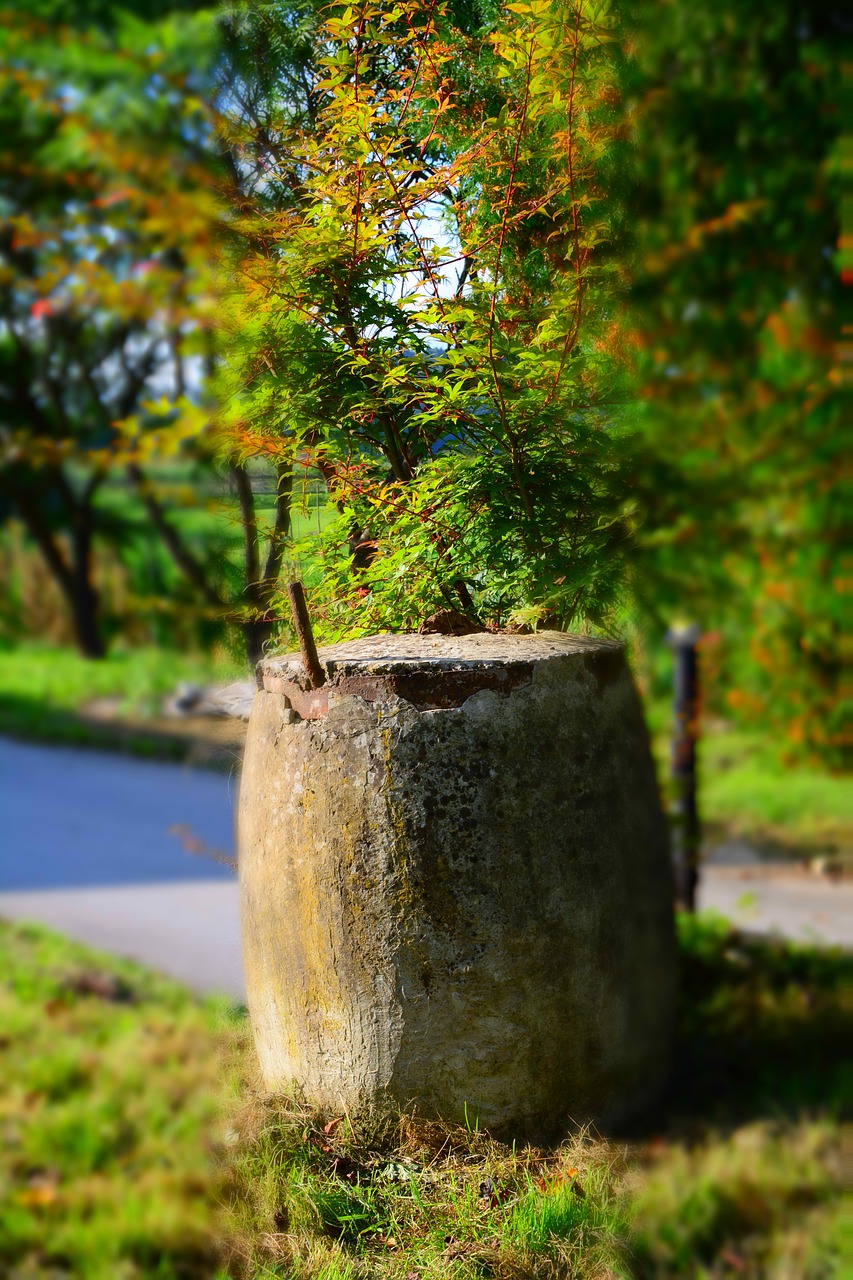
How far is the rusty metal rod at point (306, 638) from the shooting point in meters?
1.05

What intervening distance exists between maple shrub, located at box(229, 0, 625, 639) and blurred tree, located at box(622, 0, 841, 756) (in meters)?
0.08

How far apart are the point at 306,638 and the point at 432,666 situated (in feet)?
0.44

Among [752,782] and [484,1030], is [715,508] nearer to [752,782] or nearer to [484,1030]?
[752,782]

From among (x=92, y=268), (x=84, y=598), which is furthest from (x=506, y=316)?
(x=84, y=598)

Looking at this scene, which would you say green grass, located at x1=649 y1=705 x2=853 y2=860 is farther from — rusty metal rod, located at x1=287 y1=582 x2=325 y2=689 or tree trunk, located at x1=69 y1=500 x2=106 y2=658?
tree trunk, located at x1=69 y1=500 x2=106 y2=658

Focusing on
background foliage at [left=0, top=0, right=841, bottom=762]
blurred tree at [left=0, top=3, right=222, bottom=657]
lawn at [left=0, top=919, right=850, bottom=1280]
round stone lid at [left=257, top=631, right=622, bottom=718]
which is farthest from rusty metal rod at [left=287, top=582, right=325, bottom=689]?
lawn at [left=0, top=919, right=850, bottom=1280]

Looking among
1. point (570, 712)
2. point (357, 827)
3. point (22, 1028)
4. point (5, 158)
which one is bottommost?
point (22, 1028)

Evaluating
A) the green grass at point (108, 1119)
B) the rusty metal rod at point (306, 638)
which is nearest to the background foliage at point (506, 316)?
the rusty metal rod at point (306, 638)

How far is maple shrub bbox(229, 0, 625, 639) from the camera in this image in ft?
3.43

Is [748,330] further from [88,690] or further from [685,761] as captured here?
[88,690]

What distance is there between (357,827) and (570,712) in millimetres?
242

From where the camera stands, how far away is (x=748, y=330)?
2.82ft

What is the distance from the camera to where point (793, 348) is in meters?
0.83

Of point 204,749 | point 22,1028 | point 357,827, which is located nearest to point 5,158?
point 204,749
